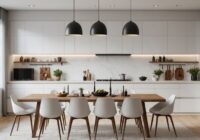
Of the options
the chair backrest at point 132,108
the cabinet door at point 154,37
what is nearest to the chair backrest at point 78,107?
the chair backrest at point 132,108

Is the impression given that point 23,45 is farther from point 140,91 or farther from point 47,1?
point 140,91

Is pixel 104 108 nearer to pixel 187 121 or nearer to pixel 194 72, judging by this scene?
pixel 187 121

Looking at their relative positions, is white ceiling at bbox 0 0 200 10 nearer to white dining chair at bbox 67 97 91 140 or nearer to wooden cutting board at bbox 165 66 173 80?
wooden cutting board at bbox 165 66 173 80

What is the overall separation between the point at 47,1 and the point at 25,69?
7.70ft

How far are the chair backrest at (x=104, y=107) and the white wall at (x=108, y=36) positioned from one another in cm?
333

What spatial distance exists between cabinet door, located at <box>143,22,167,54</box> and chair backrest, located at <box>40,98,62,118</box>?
155 inches

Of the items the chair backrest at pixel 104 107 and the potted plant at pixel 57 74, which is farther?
the potted plant at pixel 57 74

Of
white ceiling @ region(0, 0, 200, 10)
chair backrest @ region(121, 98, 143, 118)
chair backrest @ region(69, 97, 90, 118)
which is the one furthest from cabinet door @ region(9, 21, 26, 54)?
chair backrest @ region(121, 98, 143, 118)

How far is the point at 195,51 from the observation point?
28.6 ft

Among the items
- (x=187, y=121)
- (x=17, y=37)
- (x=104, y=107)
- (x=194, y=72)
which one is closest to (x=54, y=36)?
(x=17, y=37)

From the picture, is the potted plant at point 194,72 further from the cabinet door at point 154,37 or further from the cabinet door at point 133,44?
→ the cabinet door at point 133,44

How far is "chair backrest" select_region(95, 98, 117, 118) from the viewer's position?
222 inches

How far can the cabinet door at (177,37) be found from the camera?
8.74 meters

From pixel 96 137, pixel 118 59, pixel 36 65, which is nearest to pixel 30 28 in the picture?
pixel 36 65
